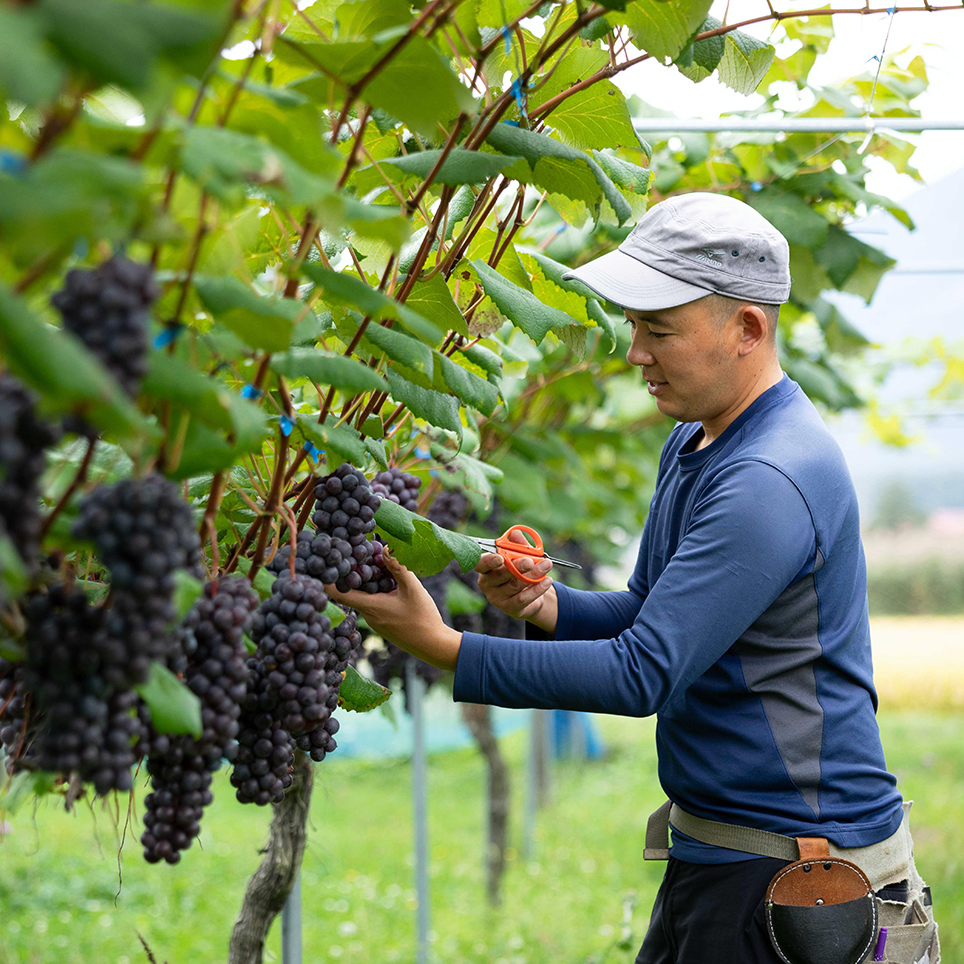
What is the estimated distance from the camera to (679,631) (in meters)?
1.42

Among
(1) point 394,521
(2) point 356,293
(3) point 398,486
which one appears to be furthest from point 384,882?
(2) point 356,293

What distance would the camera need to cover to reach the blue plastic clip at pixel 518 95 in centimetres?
124

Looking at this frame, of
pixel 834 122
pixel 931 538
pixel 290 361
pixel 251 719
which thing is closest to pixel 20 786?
pixel 251 719

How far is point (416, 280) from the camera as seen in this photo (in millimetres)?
1354

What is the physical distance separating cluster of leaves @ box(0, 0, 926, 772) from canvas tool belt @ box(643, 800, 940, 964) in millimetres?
684

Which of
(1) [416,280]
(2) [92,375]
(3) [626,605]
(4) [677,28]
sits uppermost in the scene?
(4) [677,28]

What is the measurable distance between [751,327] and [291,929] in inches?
66.7

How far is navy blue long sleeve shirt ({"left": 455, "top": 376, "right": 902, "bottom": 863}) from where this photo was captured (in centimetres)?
143

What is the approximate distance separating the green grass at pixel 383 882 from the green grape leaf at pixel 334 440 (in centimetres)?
222

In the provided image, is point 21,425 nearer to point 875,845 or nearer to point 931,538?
point 875,845

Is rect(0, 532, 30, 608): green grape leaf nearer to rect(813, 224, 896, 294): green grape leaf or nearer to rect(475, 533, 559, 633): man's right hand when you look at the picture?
rect(475, 533, 559, 633): man's right hand

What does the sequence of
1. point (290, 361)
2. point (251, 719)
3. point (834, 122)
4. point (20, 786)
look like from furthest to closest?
point (834, 122), point (20, 786), point (251, 719), point (290, 361)

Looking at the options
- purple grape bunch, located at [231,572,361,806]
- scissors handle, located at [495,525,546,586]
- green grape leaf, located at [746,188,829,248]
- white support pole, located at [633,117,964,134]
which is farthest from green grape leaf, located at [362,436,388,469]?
green grape leaf, located at [746,188,829,248]

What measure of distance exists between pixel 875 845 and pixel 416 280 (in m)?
1.18
